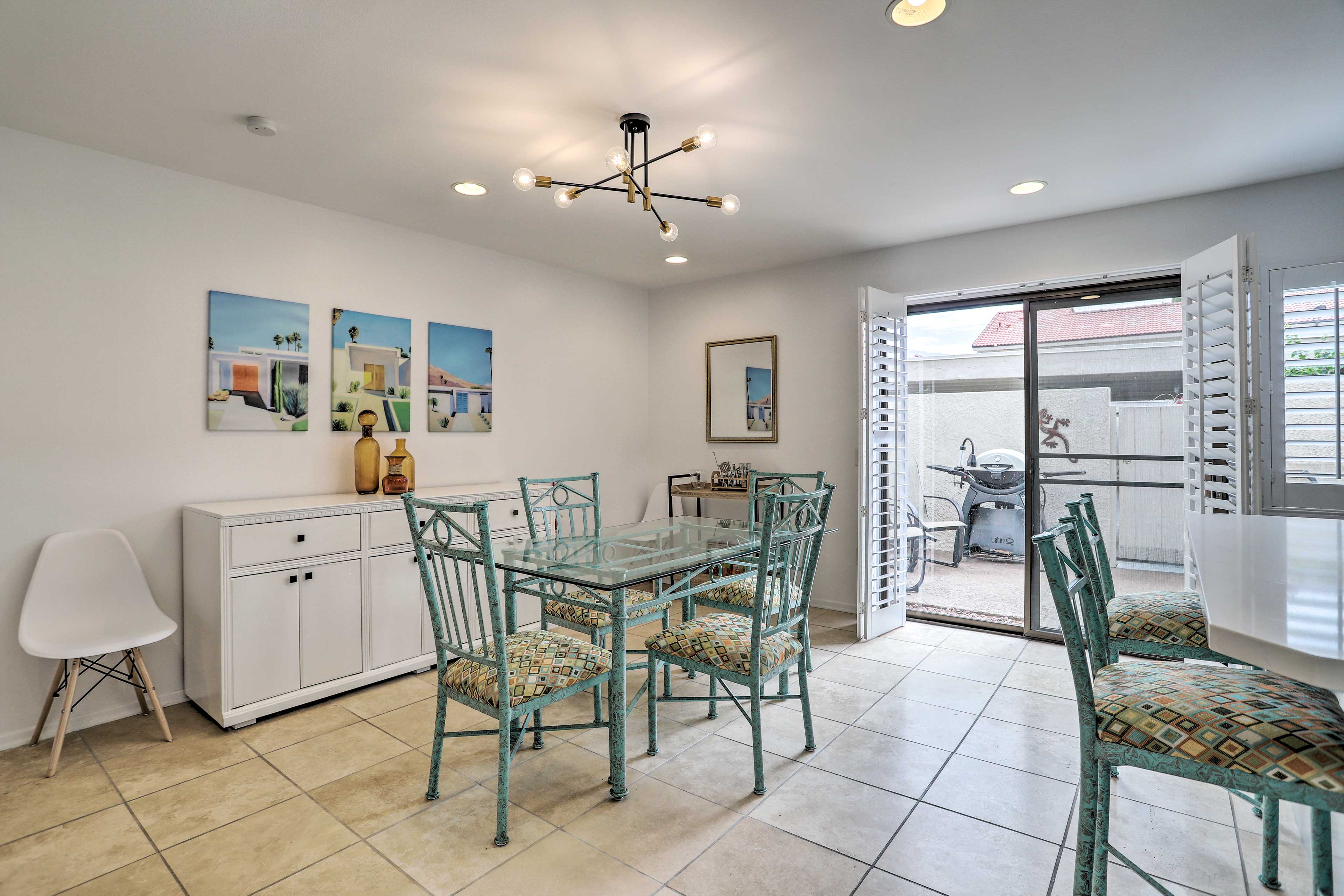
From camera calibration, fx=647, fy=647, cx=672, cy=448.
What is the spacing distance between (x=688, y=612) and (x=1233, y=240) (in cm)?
295

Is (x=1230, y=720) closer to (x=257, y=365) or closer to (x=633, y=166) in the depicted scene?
(x=633, y=166)

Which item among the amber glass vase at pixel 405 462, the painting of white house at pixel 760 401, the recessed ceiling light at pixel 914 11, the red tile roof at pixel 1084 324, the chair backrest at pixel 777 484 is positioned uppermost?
the recessed ceiling light at pixel 914 11

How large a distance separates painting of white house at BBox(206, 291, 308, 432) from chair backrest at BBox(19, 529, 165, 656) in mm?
678

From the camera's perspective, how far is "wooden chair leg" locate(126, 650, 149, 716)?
9.43ft

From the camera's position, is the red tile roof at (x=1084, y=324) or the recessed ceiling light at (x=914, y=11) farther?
the red tile roof at (x=1084, y=324)

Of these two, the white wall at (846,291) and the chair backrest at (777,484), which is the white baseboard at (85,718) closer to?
the chair backrest at (777,484)

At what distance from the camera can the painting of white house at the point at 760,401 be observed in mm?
4941

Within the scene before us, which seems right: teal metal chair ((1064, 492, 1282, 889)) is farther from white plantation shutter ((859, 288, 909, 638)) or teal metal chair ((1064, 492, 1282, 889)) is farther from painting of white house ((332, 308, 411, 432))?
painting of white house ((332, 308, 411, 432))

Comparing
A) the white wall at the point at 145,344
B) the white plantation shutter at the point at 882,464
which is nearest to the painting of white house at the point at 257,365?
the white wall at the point at 145,344

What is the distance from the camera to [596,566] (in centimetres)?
221

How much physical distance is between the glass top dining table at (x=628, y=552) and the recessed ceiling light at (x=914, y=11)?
1.77 metres

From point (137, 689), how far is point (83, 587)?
0.53 metres

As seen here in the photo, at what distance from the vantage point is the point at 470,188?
Answer: 3252 mm

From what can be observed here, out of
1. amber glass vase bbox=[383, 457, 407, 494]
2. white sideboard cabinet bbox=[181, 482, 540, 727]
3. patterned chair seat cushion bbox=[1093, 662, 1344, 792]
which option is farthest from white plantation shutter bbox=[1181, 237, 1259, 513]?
amber glass vase bbox=[383, 457, 407, 494]
